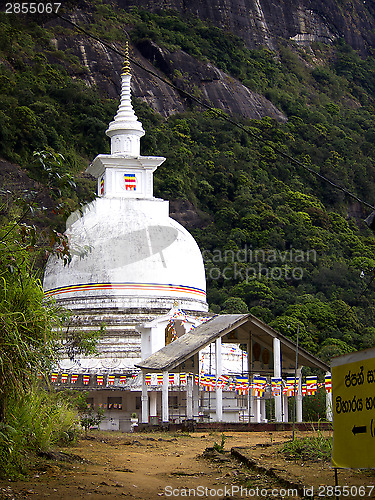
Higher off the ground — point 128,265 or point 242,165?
point 242,165

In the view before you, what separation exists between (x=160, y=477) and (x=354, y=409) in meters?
4.34

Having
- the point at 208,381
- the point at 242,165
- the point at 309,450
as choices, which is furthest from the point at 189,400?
the point at 242,165

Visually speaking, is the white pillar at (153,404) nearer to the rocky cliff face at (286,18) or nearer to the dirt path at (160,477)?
the dirt path at (160,477)

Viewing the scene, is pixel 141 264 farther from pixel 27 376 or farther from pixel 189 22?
pixel 189 22

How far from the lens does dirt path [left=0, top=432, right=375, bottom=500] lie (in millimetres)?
10203

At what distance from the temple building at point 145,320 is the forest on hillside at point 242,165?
8858 millimetres

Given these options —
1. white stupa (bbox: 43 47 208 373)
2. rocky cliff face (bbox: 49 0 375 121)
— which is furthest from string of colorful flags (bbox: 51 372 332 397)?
rocky cliff face (bbox: 49 0 375 121)

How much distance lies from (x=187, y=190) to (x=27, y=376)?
57.8 metres

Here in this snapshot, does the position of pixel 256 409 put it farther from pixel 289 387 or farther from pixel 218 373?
pixel 218 373

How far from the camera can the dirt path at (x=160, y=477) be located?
10.2 metres

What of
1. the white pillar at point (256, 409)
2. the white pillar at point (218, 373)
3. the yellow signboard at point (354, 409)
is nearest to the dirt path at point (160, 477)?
the yellow signboard at point (354, 409)

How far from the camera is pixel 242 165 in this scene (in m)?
74.2

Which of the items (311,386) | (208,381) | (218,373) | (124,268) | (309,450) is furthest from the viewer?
(124,268)

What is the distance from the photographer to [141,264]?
3466cm
